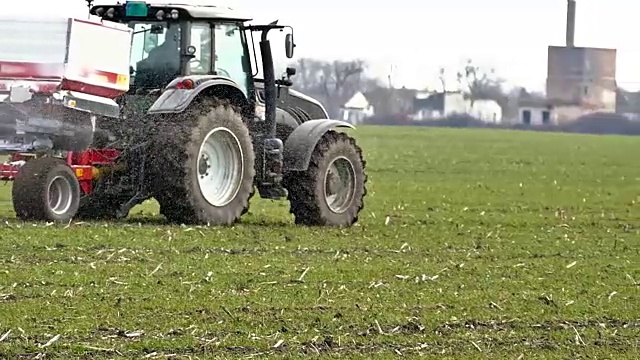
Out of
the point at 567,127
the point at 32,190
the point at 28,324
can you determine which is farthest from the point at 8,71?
the point at 567,127

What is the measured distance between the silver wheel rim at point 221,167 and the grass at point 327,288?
528 mm

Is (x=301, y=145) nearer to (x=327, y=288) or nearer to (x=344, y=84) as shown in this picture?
(x=327, y=288)

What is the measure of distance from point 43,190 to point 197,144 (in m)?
1.77

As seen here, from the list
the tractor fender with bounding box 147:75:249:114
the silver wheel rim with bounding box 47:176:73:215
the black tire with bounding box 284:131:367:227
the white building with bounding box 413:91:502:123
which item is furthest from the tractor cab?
the white building with bounding box 413:91:502:123

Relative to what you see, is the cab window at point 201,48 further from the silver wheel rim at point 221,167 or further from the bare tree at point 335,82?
the bare tree at point 335,82

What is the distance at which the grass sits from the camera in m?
8.23

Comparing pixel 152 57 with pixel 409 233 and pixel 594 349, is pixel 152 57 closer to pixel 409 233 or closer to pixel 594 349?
pixel 409 233

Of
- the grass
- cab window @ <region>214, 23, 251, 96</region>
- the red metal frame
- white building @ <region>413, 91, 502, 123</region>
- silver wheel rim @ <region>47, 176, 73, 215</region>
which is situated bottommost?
the grass

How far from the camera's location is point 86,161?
587 inches

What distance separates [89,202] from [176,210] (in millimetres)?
1184

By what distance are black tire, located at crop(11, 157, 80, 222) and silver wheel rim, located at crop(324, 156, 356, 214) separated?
11.6ft

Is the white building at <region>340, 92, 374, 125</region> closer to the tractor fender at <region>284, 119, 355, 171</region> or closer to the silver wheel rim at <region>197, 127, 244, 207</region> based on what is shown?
the tractor fender at <region>284, 119, 355, 171</region>

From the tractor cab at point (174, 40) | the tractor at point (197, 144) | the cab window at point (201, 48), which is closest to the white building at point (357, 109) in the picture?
the tractor at point (197, 144)

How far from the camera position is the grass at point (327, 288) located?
27.0 ft
